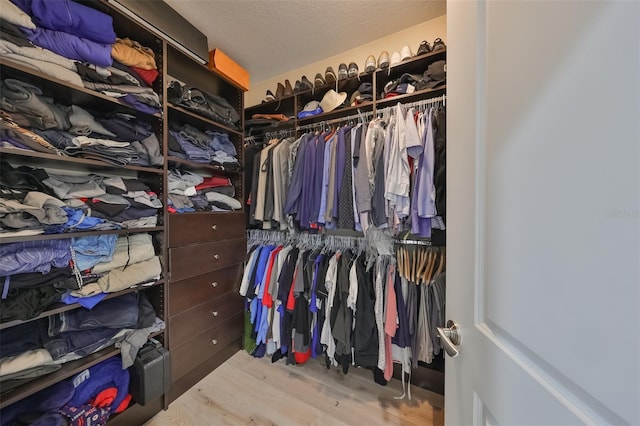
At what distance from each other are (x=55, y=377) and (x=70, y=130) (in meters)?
1.17

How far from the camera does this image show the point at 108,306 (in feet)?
4.17

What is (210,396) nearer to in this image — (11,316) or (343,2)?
(11,316)

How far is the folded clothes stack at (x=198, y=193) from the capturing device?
5.12ft

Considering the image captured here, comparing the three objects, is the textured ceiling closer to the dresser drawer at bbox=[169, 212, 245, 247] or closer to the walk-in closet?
the walk-in closet

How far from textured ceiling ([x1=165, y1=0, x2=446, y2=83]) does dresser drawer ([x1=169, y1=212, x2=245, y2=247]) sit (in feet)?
4.60

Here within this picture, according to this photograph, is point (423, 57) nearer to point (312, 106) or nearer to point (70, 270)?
point (312, 106)

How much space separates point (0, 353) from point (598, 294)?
189 cm

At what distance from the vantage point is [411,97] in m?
1.56

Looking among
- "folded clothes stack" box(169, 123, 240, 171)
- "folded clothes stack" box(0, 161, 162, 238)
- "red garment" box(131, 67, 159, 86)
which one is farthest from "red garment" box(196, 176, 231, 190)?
"red garment" box(131, 67, 159, 86)

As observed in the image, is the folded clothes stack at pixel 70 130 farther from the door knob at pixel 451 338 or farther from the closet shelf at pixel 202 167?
the door knob at pixel 451 338

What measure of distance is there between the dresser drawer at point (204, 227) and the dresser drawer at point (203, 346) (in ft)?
2.30

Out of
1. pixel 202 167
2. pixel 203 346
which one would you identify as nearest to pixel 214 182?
pixel 202 167

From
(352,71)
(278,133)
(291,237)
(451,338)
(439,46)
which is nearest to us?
(451,338)

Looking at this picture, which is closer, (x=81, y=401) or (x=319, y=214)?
(x=81, y=401)
